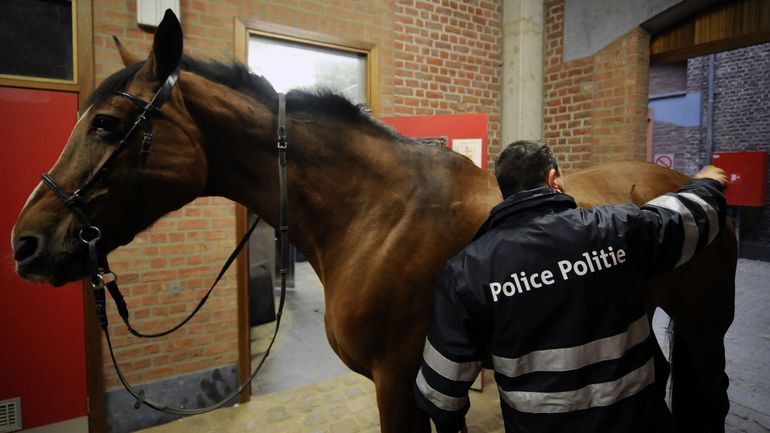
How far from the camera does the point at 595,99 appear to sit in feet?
15.1

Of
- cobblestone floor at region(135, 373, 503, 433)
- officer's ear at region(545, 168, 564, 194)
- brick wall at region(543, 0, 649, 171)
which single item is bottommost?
cobblestone floor at region(135, 373, 503, 433)

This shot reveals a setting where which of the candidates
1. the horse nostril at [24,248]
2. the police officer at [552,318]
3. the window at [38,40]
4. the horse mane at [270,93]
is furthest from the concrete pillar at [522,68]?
the horse nostril at [24,248]

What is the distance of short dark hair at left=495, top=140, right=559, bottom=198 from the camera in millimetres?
1301

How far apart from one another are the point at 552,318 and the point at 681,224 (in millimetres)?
576

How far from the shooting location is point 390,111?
4258 millimetres

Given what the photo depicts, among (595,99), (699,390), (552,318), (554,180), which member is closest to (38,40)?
(554,180)

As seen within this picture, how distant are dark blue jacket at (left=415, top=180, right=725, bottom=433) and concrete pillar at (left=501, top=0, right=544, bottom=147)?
393cm

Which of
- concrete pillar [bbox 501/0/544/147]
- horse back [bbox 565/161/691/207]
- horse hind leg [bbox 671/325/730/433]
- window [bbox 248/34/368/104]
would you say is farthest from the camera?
concrete pillar [bbox 501/0/544/147]

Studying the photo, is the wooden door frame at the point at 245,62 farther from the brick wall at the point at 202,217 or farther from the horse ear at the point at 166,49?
the horse ear at the point at 166,49

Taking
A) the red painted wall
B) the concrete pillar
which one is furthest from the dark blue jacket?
the concrete pillar

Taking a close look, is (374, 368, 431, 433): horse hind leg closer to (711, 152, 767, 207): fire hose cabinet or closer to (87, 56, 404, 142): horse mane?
(87, 56, 404, 142): horse mane

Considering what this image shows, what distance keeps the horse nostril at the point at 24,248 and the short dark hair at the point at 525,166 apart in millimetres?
1612

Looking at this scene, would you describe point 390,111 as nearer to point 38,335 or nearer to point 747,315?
point 38,335

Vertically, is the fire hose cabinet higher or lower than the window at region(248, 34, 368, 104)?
lower
